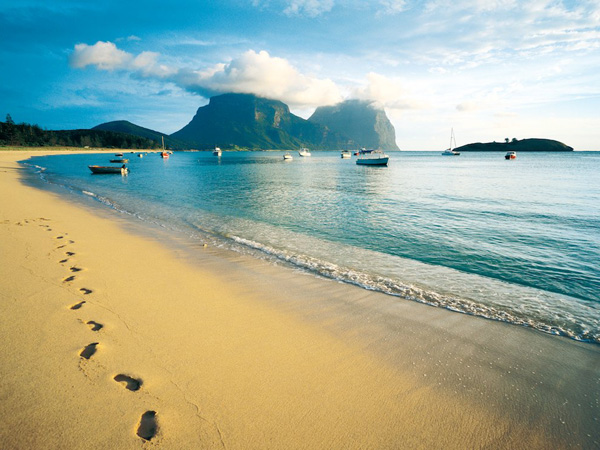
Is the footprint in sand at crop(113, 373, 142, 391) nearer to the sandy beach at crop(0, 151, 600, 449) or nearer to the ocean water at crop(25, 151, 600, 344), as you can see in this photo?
the sandy beach at crop(0, 151, 600, 449)

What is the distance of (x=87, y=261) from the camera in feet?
29.1

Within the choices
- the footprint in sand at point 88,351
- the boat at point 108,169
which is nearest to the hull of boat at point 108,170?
the boat at point 108,169

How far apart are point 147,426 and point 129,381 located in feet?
3.18

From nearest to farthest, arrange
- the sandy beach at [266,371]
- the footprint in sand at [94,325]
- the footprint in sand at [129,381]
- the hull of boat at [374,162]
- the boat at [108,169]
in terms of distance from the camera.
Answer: the sandy beach at [266,371] < the footprint in sand at [129,381] < the footprint in sand at [94,325] < the boat at [108,169] < the hull of boat at [374,162]

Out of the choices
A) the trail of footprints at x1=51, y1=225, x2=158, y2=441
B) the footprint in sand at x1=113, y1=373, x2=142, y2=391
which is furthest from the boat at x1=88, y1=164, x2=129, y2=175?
the footprint in sand at x1=113, y1=373, x2=142, y2=391

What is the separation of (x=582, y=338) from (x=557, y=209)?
22316mm

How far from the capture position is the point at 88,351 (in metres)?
4.52

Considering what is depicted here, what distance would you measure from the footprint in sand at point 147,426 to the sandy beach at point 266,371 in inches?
1.1

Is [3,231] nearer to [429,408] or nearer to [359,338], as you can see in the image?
[359,338]

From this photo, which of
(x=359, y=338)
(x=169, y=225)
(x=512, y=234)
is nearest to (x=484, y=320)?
(x=359, y=338)

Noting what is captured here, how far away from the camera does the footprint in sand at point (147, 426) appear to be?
3.15m

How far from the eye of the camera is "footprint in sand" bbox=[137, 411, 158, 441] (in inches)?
124

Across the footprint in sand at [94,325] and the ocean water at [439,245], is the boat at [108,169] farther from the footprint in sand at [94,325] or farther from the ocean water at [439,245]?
the footprint in sand at [94,325]

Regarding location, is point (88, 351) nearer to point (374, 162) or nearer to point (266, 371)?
point (266, 371)
